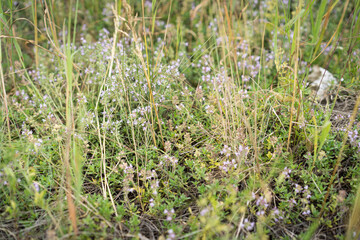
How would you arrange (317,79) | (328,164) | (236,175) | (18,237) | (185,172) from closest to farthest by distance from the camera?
(18,237), (236,175), (328,164), (185,172), (317,79)

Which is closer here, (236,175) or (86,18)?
(236,175)

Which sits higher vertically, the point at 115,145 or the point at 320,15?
the point at 320,15

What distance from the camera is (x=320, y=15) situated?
2.11 metres

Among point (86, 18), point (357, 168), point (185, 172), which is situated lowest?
point (185, 172)

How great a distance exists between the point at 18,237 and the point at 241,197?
4.71 ft

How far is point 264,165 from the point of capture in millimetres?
2221

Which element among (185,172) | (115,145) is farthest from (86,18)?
(185,172)

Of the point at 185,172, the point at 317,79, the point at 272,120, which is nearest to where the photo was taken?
the point at 185,172

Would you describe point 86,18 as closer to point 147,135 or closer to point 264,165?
point 147,135

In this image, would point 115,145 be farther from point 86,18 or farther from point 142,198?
point 86,18

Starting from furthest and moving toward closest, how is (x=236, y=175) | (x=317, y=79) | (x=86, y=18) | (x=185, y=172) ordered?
(x=86, y=18), (x=317, y=79), (x=185, y=172), (x=236, y=175)

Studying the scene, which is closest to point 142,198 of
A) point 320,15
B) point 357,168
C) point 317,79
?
point 357,168

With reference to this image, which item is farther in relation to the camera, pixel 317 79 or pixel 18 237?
pixel 317 79

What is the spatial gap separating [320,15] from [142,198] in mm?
1871
